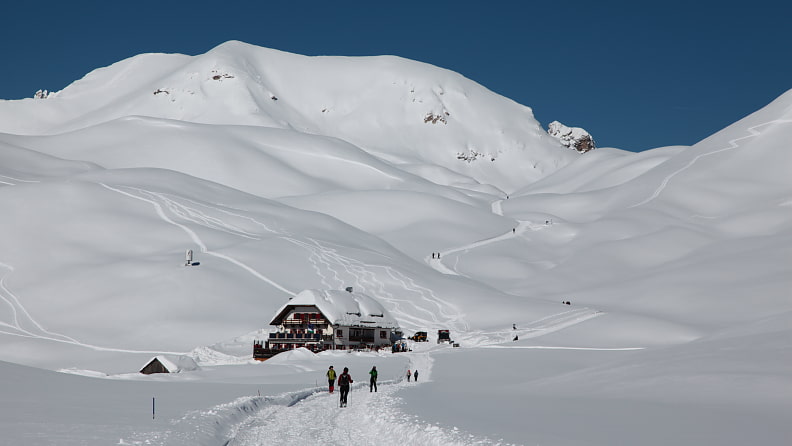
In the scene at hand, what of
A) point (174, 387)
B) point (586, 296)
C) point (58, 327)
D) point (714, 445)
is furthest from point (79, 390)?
point (586, 296)

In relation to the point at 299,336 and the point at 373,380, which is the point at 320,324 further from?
the point at 373,380

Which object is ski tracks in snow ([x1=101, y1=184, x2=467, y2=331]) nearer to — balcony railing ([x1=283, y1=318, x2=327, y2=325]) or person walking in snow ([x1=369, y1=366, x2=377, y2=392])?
balcony railing ([x1=283, y1=318, x2=327, y2=325])

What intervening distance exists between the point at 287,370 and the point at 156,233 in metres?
55.0

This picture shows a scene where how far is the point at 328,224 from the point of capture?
129m

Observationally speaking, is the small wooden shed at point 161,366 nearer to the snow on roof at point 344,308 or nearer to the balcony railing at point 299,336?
the balcony railing at point 299,336

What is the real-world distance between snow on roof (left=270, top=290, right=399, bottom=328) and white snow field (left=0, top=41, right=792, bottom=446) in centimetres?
460

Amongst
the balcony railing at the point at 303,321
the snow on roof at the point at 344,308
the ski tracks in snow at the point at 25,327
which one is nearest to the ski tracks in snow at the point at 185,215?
the snow on roof at the point at 344,308

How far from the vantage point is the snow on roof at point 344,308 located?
78.0m

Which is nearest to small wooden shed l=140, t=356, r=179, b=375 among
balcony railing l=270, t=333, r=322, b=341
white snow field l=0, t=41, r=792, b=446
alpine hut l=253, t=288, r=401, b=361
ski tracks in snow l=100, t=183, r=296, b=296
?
white snow field l=0, t=41, r=792, b=446

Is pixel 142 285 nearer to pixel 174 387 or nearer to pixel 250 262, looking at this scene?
pixel 250 262

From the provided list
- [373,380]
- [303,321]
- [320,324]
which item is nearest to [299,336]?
[303,321]

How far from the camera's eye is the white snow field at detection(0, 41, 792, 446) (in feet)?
70.6

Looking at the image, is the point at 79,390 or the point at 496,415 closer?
the point at 496,415

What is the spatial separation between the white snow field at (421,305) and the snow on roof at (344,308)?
15.1 feet
